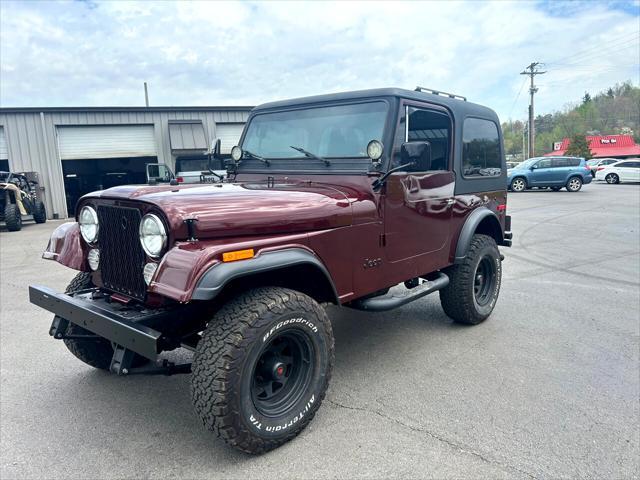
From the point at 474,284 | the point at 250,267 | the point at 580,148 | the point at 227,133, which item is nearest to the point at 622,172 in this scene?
the point at 580,148

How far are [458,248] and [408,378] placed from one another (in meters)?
1.37

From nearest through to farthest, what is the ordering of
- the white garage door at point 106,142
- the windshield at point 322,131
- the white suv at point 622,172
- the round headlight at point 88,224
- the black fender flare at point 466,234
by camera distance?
1. the round headlight at point 88,224
2. the windshield at point 322,131
3. the black fender flare at point 466,234
4. the white garage door at point 106,142
5. the white suv at point 622,172

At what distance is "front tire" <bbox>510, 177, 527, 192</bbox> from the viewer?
23175 mm

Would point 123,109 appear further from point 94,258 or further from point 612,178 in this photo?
point 612,178

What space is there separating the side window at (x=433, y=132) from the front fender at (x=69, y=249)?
94.1 inches

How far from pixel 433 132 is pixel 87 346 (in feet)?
10.4

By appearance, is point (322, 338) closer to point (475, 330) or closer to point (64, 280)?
point (475, 330)

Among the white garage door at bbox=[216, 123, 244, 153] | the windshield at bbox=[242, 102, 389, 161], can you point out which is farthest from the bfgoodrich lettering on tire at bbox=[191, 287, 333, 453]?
the white garage door at bbox=[216, 123, 244, 153]

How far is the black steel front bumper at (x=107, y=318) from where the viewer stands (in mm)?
2328

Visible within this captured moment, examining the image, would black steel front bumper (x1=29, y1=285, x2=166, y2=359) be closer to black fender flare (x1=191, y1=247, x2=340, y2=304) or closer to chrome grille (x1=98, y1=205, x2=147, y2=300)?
chrome grille (x1=98, y1=205, x2=147, y2=300)

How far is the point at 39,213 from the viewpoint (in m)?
15.3

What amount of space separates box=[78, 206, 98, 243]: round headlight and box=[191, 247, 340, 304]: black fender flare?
107 cm

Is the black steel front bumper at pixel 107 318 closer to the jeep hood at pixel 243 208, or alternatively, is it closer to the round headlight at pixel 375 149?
the jeep hood at pixel 243 208

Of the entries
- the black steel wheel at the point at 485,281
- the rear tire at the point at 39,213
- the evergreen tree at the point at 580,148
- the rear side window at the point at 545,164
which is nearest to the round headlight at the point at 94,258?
the black steel wheel at the point at 485,281
